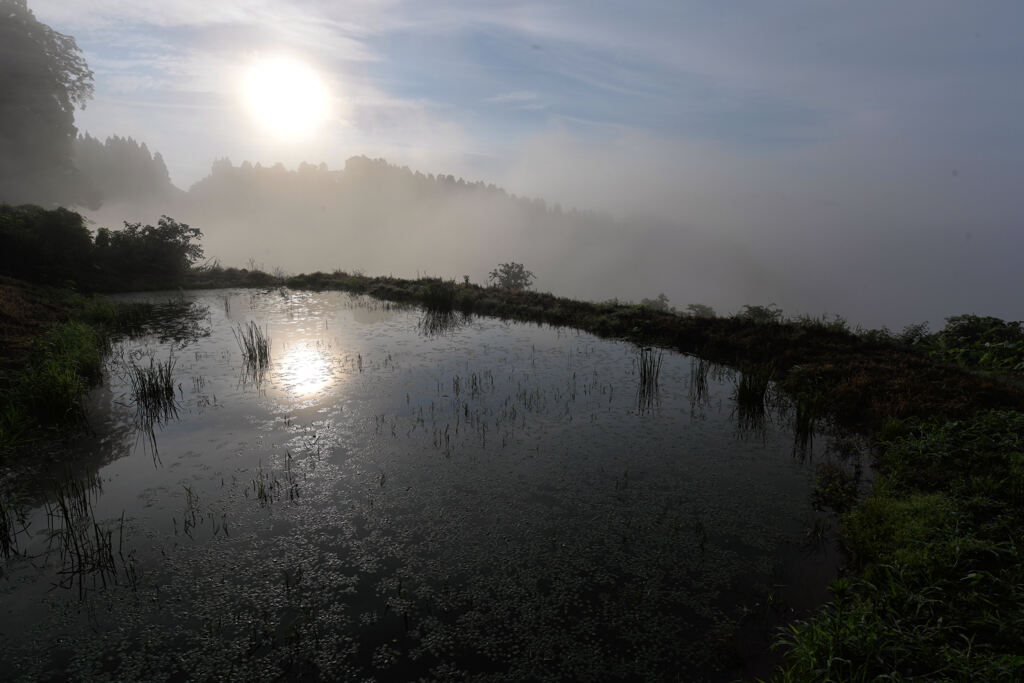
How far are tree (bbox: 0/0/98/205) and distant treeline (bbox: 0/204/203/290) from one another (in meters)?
31.0

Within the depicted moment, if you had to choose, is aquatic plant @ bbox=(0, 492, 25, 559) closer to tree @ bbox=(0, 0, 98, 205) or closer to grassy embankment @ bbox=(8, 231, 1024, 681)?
grassy embankment @ bbox=(8, 231, 1024, 681)

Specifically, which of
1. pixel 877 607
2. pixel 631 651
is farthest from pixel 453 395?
pixel 877 607

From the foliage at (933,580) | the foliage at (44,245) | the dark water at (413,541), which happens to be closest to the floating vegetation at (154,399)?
the dark water at (413,541)

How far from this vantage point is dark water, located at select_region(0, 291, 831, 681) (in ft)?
13.1

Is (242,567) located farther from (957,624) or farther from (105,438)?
(957,624)

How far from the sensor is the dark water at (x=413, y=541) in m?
4.01

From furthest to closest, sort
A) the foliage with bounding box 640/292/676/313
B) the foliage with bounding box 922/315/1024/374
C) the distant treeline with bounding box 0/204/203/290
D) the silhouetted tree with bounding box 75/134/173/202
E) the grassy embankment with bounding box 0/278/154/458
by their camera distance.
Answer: the silhouetted tree with bounding box 75/134/173/202 → the foliage with bounding box 640/292/676/313 → the distant treeline with bounding box 0/204/203/290 → the foliage with bounding box 922/315/1024/374 → the grassy embankment with bounding box 0/278/154/458

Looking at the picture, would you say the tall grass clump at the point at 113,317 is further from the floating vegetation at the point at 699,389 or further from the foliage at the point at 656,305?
the foliage at the point at 656,305

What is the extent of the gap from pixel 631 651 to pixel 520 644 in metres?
0.98

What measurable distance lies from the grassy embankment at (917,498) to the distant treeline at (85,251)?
29.1m

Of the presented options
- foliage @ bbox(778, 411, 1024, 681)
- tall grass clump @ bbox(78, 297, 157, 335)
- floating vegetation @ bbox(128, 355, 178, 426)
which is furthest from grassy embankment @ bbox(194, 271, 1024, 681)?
tall grass clump @ bbox(78, 297, 157, 335)

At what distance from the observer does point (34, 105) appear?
4525 centimetres

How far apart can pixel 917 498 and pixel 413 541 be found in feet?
21.1

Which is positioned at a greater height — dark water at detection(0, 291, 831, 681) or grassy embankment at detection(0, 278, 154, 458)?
grassy embankment at detection(0, 278, 154, 458)
